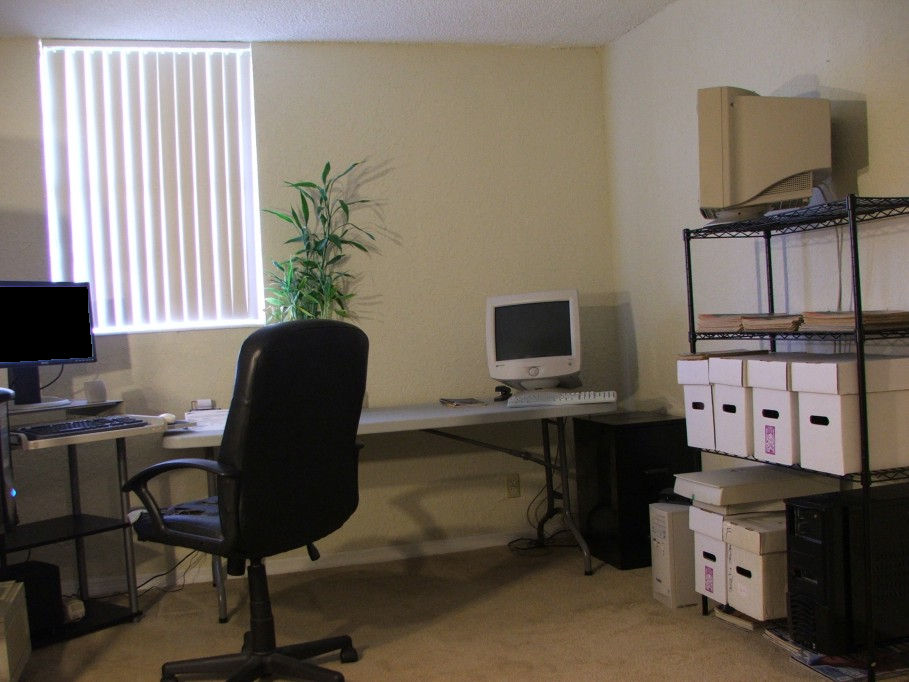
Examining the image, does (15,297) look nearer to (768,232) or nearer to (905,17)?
(768,232)

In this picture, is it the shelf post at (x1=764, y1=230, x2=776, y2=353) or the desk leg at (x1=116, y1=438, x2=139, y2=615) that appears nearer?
the shelf post at (x1=764, y1=230, x2=776, y2=353)

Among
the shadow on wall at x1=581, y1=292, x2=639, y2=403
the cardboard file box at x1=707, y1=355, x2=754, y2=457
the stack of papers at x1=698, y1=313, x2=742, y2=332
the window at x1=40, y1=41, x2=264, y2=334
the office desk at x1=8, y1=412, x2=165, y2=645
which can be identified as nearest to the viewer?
the cardboard file box at x1=707, y1=355, x2=754, y2=457

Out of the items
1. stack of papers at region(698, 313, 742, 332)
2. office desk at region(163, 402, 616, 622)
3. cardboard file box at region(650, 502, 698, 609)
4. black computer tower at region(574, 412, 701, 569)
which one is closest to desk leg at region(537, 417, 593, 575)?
office desk at region(163, 402, 616, 622)

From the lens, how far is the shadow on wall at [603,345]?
4.50 meters

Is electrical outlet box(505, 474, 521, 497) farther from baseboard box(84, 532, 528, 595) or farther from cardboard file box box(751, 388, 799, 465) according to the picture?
cardboard file box box(751, 388, 799, 465)

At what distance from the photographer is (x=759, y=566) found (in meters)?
2.79

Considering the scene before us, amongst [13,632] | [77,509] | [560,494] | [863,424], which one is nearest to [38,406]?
[77,509]

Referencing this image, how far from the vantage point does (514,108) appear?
4383 mm

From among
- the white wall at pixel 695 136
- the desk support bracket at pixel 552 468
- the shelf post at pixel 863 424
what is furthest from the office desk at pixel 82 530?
the shelf post at pixel 863 424

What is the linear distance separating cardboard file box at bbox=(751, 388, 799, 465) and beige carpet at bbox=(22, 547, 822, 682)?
632 mm

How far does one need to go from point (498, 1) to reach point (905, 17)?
5.44 ft

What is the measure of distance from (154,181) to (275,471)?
2.04 meters

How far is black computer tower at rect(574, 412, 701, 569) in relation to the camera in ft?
12.2

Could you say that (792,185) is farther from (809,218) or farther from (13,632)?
(13,632)
